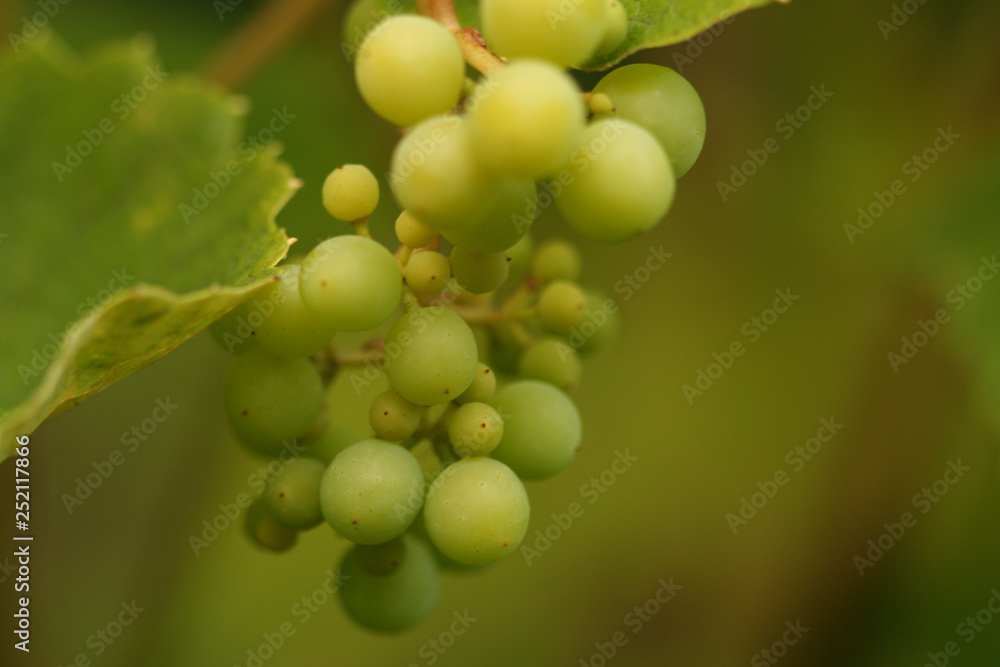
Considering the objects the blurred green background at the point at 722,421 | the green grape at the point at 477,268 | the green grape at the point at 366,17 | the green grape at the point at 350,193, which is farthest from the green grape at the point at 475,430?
the blurred green background at the point at 722,421

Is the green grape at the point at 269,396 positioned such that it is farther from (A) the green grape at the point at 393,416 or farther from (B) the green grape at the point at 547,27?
(B) the green grape at the point at 547,27

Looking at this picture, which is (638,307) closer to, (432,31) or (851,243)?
(851,243)

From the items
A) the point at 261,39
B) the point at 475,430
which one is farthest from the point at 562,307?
the point at 261,39

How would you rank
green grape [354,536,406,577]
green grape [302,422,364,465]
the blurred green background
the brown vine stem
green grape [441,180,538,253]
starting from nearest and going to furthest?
1. green grape [441,180,538,253]
2. green grape [354,536,406,577]
3. green grape [302,422,364,465]
4. the brown vine stem
5. the blurred green background

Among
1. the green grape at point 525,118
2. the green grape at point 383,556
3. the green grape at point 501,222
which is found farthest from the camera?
the green grape at point 383,556

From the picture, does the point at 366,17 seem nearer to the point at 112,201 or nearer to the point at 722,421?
the point at 112,201

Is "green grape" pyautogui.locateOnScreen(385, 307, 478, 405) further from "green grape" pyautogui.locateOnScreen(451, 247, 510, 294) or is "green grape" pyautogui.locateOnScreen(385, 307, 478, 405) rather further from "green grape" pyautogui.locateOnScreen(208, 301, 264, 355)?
"green grape" pyautogui.locateOnScreen(208, 301, 264, 355)

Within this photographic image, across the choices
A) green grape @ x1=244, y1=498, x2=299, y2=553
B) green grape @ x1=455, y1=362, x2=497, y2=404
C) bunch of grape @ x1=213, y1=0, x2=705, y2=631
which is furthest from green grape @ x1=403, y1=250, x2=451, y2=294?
→ green grape @ x1=244, y1=498, x2=299, y2=553
